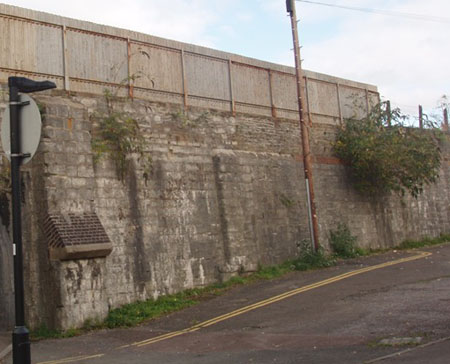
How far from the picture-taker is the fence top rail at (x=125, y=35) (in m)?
13.1

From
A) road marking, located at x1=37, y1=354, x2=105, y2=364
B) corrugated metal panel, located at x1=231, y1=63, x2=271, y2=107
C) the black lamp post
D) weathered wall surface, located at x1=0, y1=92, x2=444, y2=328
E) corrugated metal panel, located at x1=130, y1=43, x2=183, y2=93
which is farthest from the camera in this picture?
corrugated metal panel, located at x1=231, y1=63, x2=271, y2=107

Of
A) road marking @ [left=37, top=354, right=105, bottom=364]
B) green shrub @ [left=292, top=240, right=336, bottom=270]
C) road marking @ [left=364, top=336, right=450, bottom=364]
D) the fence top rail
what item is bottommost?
road marking @ [left=37, top=354, right=105, bottom=364]

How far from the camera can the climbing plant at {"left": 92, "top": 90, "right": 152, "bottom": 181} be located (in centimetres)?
1370

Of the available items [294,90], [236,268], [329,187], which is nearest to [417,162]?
[329,187]

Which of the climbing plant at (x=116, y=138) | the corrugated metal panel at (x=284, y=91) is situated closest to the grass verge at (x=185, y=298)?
the climbing plant at (x=116, y=138)

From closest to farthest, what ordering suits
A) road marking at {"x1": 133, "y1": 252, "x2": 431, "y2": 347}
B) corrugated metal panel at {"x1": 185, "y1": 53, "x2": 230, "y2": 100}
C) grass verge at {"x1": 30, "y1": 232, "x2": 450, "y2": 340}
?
road marking at {"x1": 133, "y1": 252, "x2": 431, "y2": 347}, grass verge at {"x1": 30, "y1": 232, "x2": 450, "y2": 340}, corrugated metal panel at {"x1": 185, "y1": 53, "x2": 230, "y2": 100}

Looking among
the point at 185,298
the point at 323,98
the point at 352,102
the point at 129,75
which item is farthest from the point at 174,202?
the point at 352,102

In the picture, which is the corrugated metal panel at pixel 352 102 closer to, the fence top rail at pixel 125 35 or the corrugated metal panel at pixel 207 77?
the fence top rail at pixel 125 35

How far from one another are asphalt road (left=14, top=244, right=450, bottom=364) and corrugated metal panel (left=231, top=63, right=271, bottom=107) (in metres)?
5.50

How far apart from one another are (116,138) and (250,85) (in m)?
5.42

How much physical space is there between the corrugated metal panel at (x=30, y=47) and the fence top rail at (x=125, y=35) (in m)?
0.14

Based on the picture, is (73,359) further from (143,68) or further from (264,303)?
(143,68)

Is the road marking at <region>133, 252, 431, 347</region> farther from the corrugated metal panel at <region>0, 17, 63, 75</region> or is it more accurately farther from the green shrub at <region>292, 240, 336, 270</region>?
the corrugated metal panel at <region>0, 17, 63, 75</region>

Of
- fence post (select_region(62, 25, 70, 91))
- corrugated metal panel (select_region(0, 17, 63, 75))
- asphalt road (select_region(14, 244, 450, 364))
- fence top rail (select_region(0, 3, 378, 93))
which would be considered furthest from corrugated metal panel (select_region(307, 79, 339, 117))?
corrugated metal panel (select_region(0, 17, 63, 75))
